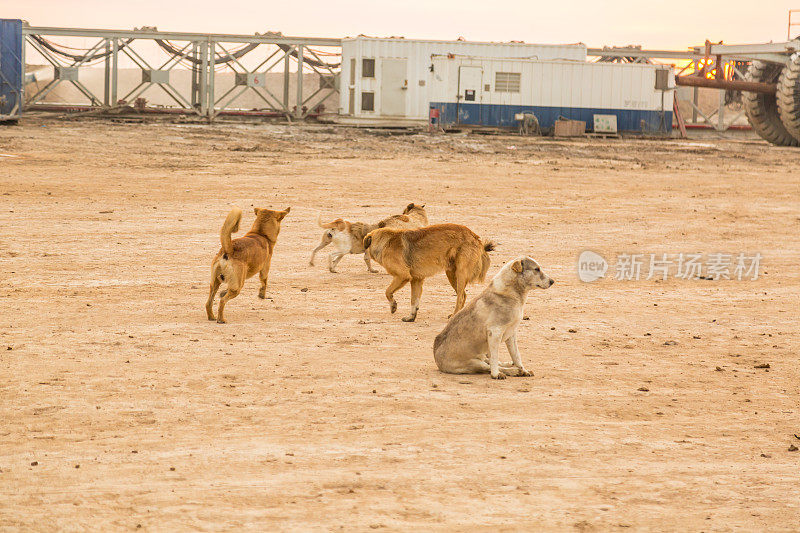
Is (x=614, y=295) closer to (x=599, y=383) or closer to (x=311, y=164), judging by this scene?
(x=599, y=383)

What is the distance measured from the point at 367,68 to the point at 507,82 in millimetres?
5669

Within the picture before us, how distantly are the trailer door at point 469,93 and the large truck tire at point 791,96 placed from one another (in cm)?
1080

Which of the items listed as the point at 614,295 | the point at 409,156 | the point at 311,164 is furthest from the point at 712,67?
the point at 614,295

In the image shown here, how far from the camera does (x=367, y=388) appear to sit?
7766mm

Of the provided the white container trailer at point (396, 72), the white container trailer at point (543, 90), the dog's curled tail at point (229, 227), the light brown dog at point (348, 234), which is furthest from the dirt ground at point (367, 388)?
the white container trailer at point (396, 72)

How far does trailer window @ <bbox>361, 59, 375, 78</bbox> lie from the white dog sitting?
32986 millimetres

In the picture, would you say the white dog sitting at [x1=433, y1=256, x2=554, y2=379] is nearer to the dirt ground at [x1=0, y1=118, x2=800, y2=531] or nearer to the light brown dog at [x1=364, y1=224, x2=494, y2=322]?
the dirt ground at [x1=0, y1=118, x2=800, y2=531]

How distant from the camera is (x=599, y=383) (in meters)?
8.16

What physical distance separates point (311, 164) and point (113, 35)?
824 inches

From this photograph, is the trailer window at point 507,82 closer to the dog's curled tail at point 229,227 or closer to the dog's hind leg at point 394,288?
the dog's hind leg at point 394,288

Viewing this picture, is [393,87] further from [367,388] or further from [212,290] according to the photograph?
[367,388]

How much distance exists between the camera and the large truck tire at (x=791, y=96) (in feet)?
111

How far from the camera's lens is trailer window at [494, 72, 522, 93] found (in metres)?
39.1

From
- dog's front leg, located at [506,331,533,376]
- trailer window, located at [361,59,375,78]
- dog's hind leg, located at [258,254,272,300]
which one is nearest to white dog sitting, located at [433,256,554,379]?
dog's front leg, located at [506,331,533,376]
